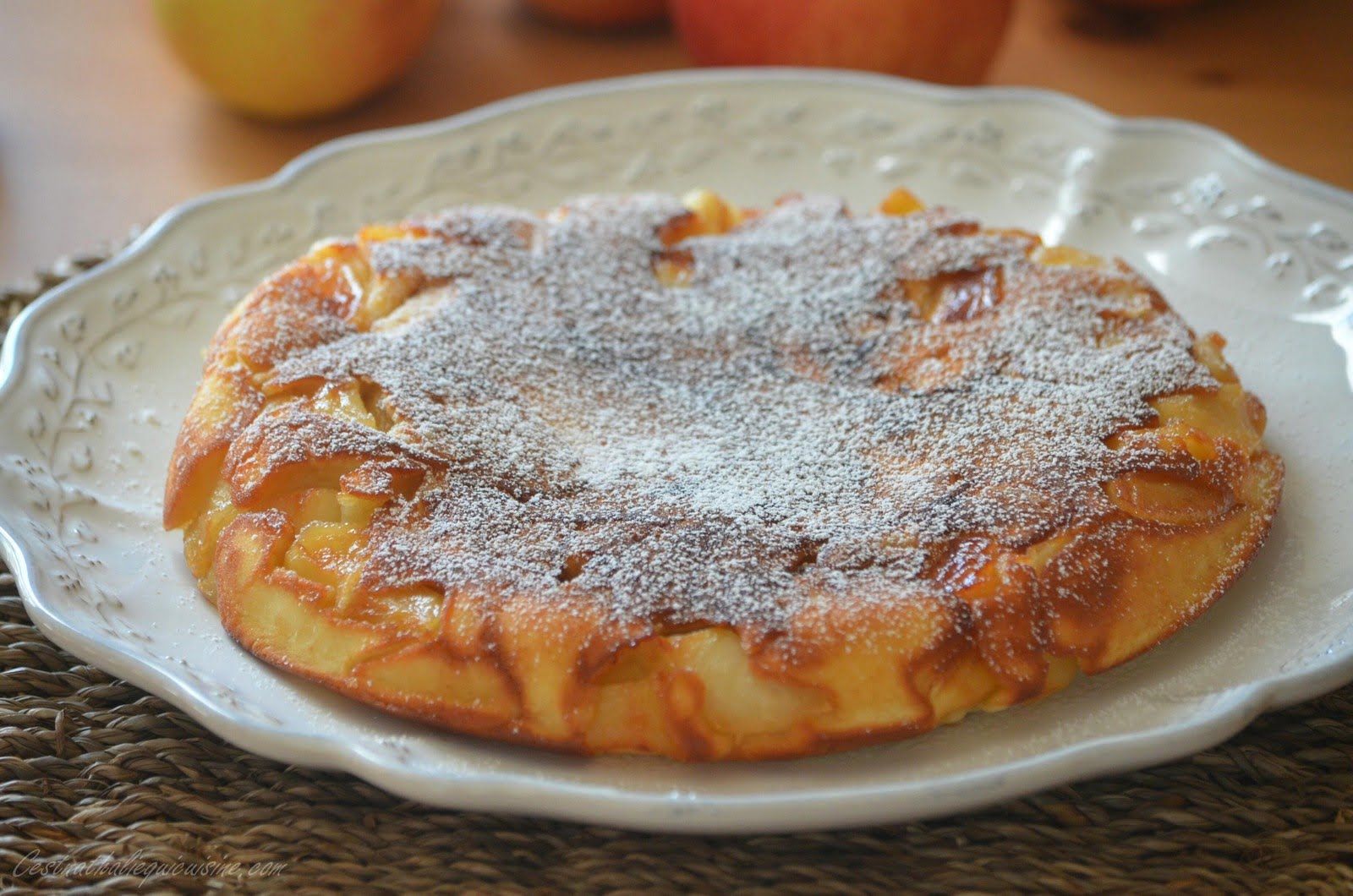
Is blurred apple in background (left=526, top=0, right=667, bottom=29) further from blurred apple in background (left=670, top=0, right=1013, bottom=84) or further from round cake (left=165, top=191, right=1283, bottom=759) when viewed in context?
round cake (left=165, top=191, right=1283, bottom=759)

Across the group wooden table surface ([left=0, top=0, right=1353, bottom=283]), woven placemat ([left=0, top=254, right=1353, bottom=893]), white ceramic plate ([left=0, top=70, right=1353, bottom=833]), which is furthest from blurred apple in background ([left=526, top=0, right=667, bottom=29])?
woven placemat ([left=0, top=254, right=1353, bottom=893])

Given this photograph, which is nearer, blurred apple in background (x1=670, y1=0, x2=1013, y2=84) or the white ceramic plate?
the white ceramic plate

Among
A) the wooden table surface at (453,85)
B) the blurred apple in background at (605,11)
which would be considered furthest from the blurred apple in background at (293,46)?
the blurred apple in background at (605,11)

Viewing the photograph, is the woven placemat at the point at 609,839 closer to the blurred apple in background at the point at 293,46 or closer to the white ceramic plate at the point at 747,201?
the white ceramic plate at the point at 747,201

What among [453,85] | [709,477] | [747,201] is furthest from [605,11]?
[709,477]

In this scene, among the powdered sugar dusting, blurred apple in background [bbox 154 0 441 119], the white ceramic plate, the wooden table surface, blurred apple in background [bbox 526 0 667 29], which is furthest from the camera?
blurred apple in background [bbox 526 0 667 29]

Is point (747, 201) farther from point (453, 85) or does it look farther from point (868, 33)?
point (453, 85)

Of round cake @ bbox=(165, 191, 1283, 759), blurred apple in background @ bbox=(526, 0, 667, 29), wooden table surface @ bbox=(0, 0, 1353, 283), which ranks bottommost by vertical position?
wooden table surface @ bbox=(0, 0, 1353, 283)
